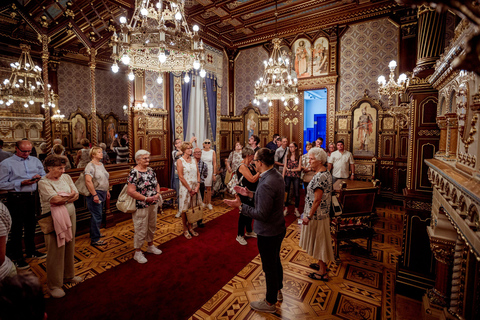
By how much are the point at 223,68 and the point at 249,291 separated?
801 cm

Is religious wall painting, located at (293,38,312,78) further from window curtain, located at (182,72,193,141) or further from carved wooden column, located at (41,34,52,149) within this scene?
carved wooden column, located at (41,34,52,149)

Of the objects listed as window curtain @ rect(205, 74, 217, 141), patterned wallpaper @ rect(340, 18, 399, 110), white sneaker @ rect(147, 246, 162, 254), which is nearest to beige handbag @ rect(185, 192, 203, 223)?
white sneaker @ rect(147, 246, 162, 254)

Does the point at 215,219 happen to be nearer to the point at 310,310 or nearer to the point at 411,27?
the point at 310,310

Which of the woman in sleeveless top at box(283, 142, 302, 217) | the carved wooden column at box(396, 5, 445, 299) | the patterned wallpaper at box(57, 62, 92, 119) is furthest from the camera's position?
the woman in sleeveless top at box(283, 142, 302, 217)

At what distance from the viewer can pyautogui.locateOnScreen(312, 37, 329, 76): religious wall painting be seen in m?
7.75

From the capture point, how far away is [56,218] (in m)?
2.77

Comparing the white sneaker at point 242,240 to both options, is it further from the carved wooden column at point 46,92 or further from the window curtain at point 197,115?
the carved wooden column at point 46,92

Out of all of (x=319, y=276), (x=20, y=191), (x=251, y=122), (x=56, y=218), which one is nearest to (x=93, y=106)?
(x=20, y=191)

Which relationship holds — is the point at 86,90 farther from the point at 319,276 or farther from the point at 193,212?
the point at 319,276

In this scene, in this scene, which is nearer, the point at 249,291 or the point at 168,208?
the point at 249,291

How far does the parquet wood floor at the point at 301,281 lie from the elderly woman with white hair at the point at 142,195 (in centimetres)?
56

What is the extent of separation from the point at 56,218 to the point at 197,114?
539cm

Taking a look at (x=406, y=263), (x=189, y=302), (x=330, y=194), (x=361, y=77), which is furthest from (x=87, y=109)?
(x=361, y=77)

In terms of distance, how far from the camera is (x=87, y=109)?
596 centimetres
